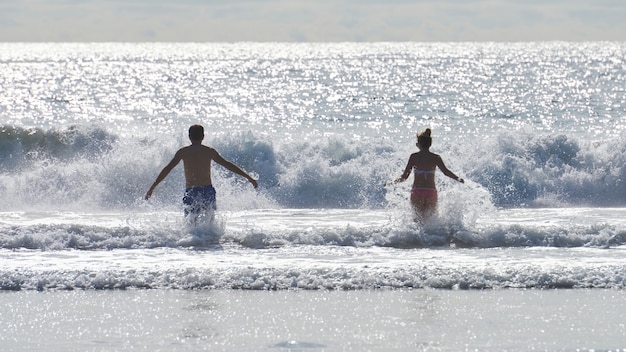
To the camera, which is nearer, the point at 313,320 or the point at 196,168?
the point at 313,320

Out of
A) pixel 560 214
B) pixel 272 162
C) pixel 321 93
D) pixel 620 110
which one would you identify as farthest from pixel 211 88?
pixel 560 214

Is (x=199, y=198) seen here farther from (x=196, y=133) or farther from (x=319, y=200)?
(x=319, y=200)

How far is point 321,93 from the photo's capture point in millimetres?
49906

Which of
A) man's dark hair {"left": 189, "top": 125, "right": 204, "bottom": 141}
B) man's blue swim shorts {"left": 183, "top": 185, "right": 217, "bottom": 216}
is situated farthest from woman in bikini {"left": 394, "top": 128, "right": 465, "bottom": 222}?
man's dark hair {"left": 189, "top": 125, "right": 204, "bottom": 141}

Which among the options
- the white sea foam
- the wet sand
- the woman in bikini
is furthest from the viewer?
the woman in bikini

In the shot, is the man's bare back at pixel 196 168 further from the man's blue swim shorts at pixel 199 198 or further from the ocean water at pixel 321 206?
the ocean water at pixel 321 206

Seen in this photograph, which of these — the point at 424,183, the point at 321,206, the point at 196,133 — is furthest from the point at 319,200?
the point at 196,133

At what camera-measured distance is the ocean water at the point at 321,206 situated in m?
8.38

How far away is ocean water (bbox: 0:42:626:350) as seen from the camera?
27.5 feet

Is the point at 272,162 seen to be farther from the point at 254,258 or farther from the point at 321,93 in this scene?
the point at 321,93

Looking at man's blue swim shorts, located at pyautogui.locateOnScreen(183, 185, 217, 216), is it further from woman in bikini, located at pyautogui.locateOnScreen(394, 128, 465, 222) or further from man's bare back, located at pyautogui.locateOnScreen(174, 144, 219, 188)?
woman in bikini, located at pyautogui.locateOnScreen(394, 128, 465, 222)

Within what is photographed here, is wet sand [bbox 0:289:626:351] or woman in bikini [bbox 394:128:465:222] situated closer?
wet sand [bbox 0:289:626:351]

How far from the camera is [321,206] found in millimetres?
17219

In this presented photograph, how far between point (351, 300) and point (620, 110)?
34658 millimetres
